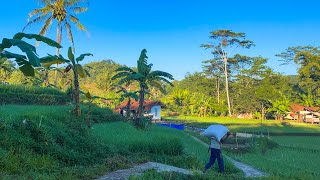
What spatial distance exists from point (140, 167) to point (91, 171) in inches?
58.2

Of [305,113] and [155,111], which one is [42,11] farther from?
[305,113]

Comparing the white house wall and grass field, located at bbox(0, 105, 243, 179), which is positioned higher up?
the white house wall

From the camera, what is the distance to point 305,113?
54.2 metres

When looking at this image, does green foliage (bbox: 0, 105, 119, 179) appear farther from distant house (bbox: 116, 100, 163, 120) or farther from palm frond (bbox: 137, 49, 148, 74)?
distant house (bbox: 116, 100, 163, 120)

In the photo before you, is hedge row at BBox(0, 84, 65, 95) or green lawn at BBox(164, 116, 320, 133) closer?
hedge row at BBox(0, 84, 65, 95)

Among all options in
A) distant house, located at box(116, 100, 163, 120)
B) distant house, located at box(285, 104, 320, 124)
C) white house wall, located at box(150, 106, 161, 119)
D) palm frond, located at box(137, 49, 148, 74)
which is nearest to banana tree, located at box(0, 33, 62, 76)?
palm frond, located at box(137, 49, 148, 74)

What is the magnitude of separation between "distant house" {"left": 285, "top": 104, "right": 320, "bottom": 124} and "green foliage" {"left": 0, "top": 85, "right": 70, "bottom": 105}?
42981mm

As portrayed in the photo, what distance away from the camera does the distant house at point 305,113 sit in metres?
52.3

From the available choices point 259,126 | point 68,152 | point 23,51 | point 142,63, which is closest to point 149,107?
point 259,126

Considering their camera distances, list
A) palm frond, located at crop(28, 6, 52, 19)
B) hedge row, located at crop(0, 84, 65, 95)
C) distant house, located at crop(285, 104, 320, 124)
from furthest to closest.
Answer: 1. distant house, located at crop(285, 104, 320, 124)
2. palm frond, located at crop(28, 6, 52, 19)
3. hedge row, located at crop(0, 84, 65, 95)

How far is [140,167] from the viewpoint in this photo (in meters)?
8.34

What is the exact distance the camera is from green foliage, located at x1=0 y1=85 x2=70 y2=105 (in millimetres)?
18748

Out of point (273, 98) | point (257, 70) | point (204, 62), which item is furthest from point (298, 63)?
point (204, 62)

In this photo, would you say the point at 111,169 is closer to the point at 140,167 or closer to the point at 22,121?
the point at 140,167
